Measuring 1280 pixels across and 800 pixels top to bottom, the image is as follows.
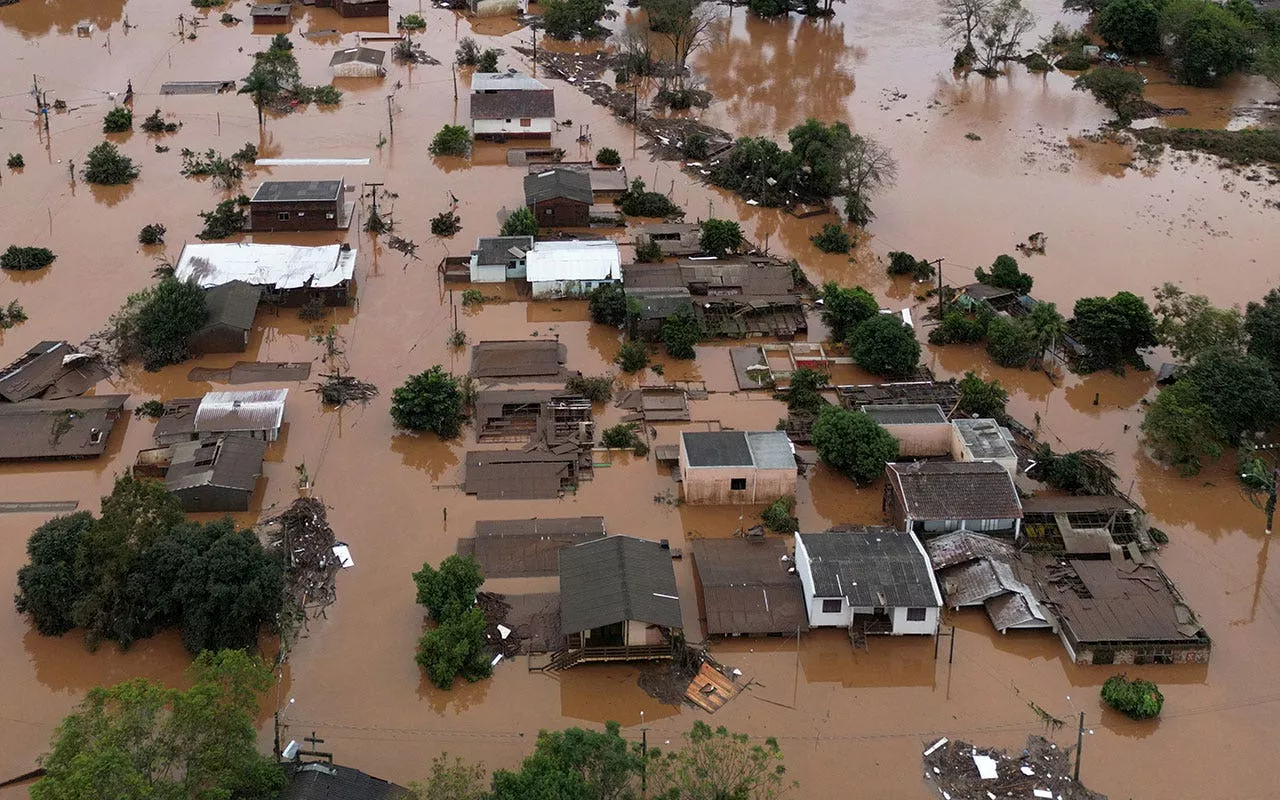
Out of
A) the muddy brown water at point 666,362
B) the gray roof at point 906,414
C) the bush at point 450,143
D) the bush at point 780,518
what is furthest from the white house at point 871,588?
the bush at point 450,143

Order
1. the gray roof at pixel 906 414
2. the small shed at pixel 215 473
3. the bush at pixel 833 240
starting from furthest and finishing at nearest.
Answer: the bush at pixel 833 240 < the gray roof at pixel 906 414 < the small shed at pixel 215 473

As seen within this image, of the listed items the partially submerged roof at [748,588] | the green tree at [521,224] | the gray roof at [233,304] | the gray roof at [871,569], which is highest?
the green tree at [521,224]

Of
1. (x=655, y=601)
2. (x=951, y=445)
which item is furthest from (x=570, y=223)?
(x=655, y=601)

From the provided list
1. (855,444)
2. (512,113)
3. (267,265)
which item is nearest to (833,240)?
(855,444)

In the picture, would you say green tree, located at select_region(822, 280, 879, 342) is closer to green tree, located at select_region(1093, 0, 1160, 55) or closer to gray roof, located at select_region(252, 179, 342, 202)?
gray roof, located at select_region(252, 179, 342, 202)

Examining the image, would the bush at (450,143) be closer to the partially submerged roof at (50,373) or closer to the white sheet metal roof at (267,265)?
the white sheet metal roof at (267,265)

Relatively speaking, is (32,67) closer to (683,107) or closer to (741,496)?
(683,107)

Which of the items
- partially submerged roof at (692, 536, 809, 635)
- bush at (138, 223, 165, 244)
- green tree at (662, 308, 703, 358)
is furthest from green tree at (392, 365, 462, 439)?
bush at (138, 223, 165, 244)
